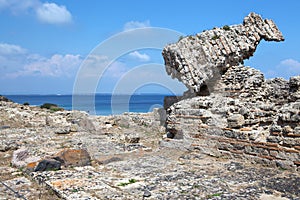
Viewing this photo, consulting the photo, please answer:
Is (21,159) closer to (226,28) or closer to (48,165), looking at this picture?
(48,165)

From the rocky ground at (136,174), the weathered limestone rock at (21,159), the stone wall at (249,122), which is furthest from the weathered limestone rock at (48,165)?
the stone wall at (249,122)

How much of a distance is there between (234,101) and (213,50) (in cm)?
331

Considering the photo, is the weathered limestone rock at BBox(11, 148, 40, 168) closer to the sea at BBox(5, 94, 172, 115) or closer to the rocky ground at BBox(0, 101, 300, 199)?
the rocky ground at BBox(0, 101, 300, 199)

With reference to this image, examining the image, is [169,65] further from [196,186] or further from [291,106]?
[196,186]

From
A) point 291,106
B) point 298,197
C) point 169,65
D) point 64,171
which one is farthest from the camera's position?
point 169,65

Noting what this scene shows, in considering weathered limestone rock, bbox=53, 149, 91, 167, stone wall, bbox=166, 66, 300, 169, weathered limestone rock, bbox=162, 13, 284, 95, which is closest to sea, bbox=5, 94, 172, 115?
weathered limestone rock, bbox=162, 13, 284, 95

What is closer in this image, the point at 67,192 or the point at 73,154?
the point at 67,192

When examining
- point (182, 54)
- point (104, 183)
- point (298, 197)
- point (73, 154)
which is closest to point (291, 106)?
point (298, 197)

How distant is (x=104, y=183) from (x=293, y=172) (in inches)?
143

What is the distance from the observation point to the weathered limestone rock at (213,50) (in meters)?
11.9

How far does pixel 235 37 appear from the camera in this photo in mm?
12172

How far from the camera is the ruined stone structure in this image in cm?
674

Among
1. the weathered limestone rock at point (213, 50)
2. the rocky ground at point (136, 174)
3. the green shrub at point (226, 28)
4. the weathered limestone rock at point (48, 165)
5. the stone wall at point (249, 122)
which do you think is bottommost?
the rocky ground at point (136, 174)

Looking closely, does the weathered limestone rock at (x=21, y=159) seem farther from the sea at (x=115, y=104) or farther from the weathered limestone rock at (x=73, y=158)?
the sea at (x=115, y=104)
